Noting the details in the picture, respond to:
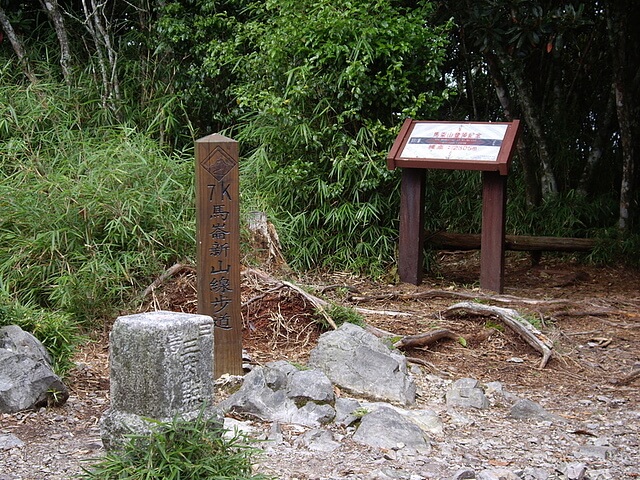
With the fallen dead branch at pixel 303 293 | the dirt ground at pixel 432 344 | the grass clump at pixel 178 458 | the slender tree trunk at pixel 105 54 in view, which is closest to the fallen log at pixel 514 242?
the dirt ground at pixel 432 344

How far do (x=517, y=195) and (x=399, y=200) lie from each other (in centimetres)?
210

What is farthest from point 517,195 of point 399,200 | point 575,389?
point 575,389

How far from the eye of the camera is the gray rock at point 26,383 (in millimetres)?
4293

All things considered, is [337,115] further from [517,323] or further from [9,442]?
[9,442]

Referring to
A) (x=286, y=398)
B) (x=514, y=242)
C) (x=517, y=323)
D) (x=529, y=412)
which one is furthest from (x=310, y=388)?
(x=514, y=242)

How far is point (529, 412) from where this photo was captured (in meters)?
4.71

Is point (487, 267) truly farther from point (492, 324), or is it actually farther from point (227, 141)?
point (227, 141)

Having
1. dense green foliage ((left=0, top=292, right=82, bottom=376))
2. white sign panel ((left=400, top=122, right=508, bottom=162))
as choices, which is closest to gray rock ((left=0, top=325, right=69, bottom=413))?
dense green foliage ((left=0, top=292, right=82, bottom=376))

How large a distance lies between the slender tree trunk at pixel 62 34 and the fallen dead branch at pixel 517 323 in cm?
510

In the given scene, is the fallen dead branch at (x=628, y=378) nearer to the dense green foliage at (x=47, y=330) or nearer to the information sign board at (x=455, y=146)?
the information sign board at (x=455, y=146)

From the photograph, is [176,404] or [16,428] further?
[16,428]

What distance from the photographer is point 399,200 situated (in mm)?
8352

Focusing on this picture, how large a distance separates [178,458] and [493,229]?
Answer: 15.4 ft

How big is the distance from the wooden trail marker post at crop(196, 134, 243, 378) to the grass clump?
1538 millimetres
